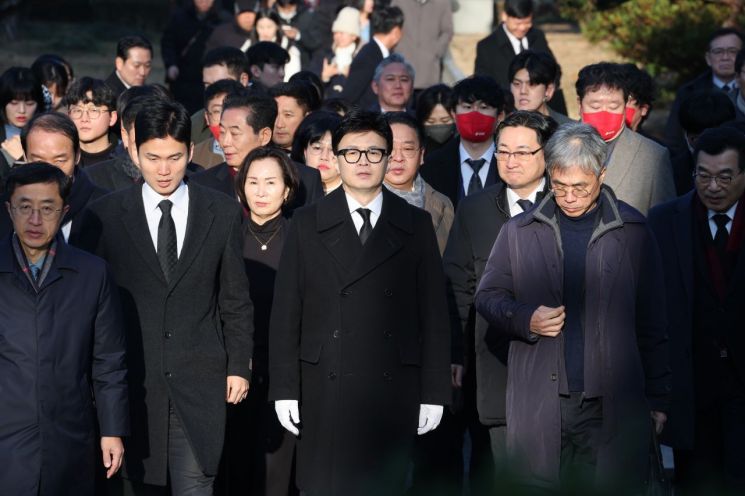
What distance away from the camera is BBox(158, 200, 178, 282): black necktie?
6188 mm

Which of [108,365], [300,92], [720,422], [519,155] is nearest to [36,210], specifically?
[108,365]

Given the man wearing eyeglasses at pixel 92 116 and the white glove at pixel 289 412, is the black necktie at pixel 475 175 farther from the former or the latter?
the white glove at pixel 289 412

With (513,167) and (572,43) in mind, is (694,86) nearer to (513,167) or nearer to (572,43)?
(513,167)

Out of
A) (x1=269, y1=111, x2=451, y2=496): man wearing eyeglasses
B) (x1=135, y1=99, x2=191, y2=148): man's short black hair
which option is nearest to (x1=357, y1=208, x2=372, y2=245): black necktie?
(x1=269, y1=111, x2=451, y2=496): man wearing eyeglasses

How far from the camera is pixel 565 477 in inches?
78.8

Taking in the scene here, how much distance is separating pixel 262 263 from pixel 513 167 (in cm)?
151

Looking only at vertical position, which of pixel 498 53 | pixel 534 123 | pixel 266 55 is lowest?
pixel 534 123

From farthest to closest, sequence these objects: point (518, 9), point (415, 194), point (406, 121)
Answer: point (518, 9) < point (406, 121) < point (415, 194)

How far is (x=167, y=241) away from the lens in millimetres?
6215

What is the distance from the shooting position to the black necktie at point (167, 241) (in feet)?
20.3

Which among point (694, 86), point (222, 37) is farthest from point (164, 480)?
point (222, 37)

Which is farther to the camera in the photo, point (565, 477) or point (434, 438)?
point (434, 438)

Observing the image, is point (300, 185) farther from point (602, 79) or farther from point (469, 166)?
point (602, 79)

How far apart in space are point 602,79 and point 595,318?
2.53 m
